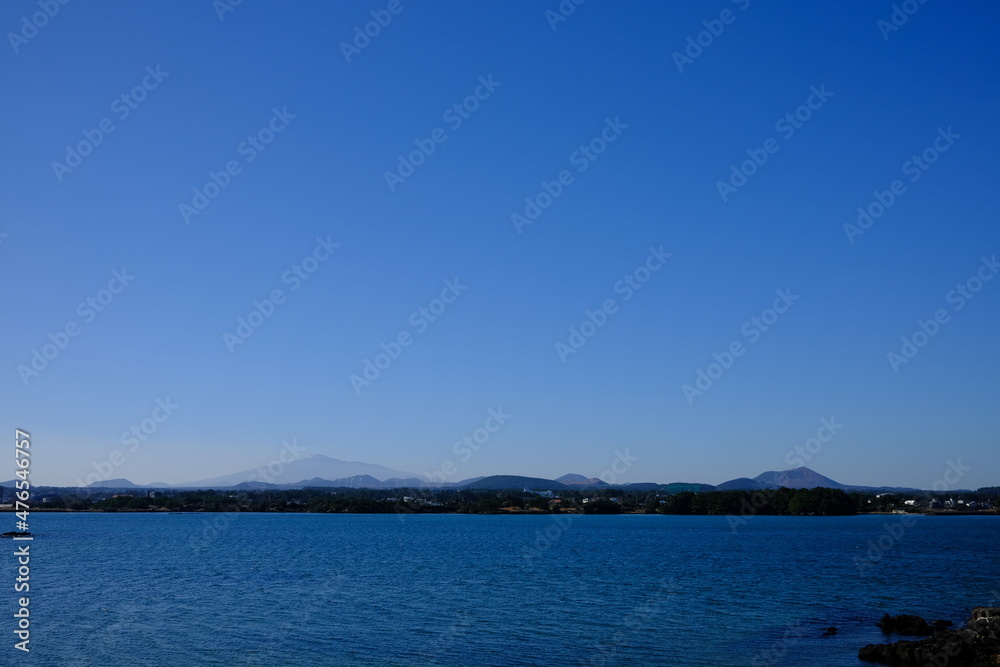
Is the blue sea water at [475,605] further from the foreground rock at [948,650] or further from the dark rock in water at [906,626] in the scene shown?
the foreground rock at [948,650]

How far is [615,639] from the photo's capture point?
3023 centimetres

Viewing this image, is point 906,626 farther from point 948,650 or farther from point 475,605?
point 475,605

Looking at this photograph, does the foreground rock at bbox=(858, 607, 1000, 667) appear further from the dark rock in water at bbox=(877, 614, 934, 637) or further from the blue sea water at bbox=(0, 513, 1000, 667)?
the dark rock in water at bbox=(877, 614, 934, 637)

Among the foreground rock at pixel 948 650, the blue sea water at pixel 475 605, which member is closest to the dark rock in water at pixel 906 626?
the blue sea water at pixel 475 605

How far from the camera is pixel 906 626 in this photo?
31.6 metres

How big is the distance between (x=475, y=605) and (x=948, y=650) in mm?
21104

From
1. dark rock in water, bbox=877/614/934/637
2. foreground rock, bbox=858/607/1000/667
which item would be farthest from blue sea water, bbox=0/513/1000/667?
foreground rock, bbox=858/607/1000/667

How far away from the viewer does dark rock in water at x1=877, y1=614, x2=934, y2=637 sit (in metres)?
31.0

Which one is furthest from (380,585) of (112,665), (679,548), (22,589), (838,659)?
(679,548)

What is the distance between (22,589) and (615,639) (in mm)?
32910

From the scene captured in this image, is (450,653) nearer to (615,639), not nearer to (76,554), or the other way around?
(615,639)

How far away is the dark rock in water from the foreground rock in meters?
3.55

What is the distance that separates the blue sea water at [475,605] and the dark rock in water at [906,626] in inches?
35.5

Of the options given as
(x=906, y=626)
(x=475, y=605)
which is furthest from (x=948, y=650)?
(x=475, y=605)
